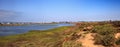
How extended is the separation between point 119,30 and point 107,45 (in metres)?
5.13

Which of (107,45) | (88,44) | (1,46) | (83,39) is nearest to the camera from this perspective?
(107,45)

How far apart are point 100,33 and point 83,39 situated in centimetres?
212

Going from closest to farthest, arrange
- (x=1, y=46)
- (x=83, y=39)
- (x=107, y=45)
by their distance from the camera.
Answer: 1. (x=107, y=45)
2. (x=83, y=39)
3. (x=1, y=46)

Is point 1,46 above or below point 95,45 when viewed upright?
below

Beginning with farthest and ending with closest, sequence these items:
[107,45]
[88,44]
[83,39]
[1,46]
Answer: [1,46] → [83,39] → [88,44] → [107,45]

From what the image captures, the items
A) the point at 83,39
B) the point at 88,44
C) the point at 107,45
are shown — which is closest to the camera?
the point at 107,45

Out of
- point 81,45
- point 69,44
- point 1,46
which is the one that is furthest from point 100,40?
point 1,46

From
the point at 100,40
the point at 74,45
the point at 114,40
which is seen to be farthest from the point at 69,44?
the point at 114,40

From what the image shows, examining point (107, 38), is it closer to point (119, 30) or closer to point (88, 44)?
point (88, 44)

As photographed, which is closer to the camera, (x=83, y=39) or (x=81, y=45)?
(x=81, y=45)

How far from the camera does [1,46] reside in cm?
2714

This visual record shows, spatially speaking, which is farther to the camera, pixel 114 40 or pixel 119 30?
pixel 119 30

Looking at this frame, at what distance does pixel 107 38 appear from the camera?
15859 millimetres

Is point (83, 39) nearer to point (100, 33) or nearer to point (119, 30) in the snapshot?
point (100, 33)
